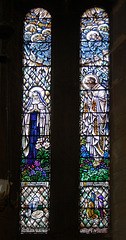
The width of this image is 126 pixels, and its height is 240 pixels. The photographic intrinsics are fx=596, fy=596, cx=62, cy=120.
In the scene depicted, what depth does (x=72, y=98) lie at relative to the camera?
723 centimetres

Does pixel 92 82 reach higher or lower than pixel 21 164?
higher

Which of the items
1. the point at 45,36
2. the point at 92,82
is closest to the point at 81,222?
the point at 92,82

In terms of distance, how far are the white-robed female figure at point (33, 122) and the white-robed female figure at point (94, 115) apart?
1.64ft

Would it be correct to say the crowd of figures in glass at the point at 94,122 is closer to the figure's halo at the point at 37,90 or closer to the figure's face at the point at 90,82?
the figure's face at the point at 90,82

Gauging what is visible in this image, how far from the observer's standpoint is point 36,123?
7301 mm

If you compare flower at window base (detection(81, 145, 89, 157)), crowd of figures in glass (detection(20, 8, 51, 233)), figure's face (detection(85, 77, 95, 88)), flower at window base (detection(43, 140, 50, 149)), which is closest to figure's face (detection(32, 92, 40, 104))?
crowd of figures in glass (detection(20, 8, 51, 233))

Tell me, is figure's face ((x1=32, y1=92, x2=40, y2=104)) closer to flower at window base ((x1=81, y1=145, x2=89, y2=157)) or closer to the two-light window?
the two-light window

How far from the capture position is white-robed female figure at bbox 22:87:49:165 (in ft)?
23.6

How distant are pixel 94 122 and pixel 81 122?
0.54 feet

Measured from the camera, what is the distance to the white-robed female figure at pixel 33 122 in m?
7.21

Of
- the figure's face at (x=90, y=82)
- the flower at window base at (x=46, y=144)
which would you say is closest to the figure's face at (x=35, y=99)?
Answer: the flower at window base at (x=46, y=144)
